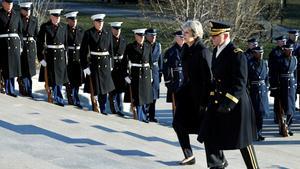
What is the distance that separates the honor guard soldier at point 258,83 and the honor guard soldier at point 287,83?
423 mm

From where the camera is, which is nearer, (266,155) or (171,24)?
(266,155)

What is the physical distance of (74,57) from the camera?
477 inches

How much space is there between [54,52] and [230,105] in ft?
18.7

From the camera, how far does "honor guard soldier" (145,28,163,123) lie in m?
11.9

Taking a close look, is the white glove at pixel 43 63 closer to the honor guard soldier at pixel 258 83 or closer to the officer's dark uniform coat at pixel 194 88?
the honor guard soldier at pixel 258 83

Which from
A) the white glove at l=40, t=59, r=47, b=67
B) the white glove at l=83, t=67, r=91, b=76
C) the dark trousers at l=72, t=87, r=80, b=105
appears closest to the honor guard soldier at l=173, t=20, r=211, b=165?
the white glove at l=83, t=67, r=91, b=76

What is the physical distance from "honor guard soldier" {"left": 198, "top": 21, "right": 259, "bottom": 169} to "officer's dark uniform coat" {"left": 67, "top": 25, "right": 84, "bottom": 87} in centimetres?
549

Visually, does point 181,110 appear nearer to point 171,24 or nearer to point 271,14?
point 171,24

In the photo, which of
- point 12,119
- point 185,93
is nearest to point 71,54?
point 12,119

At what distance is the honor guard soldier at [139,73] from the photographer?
38.1ft

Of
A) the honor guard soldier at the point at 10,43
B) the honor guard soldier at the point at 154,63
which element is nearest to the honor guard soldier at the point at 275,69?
the honor guard soldier at the point at 154,63

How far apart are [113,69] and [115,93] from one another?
521 millimetres

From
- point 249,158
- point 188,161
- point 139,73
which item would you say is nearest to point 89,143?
point 188,161

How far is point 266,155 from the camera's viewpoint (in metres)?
9.66
